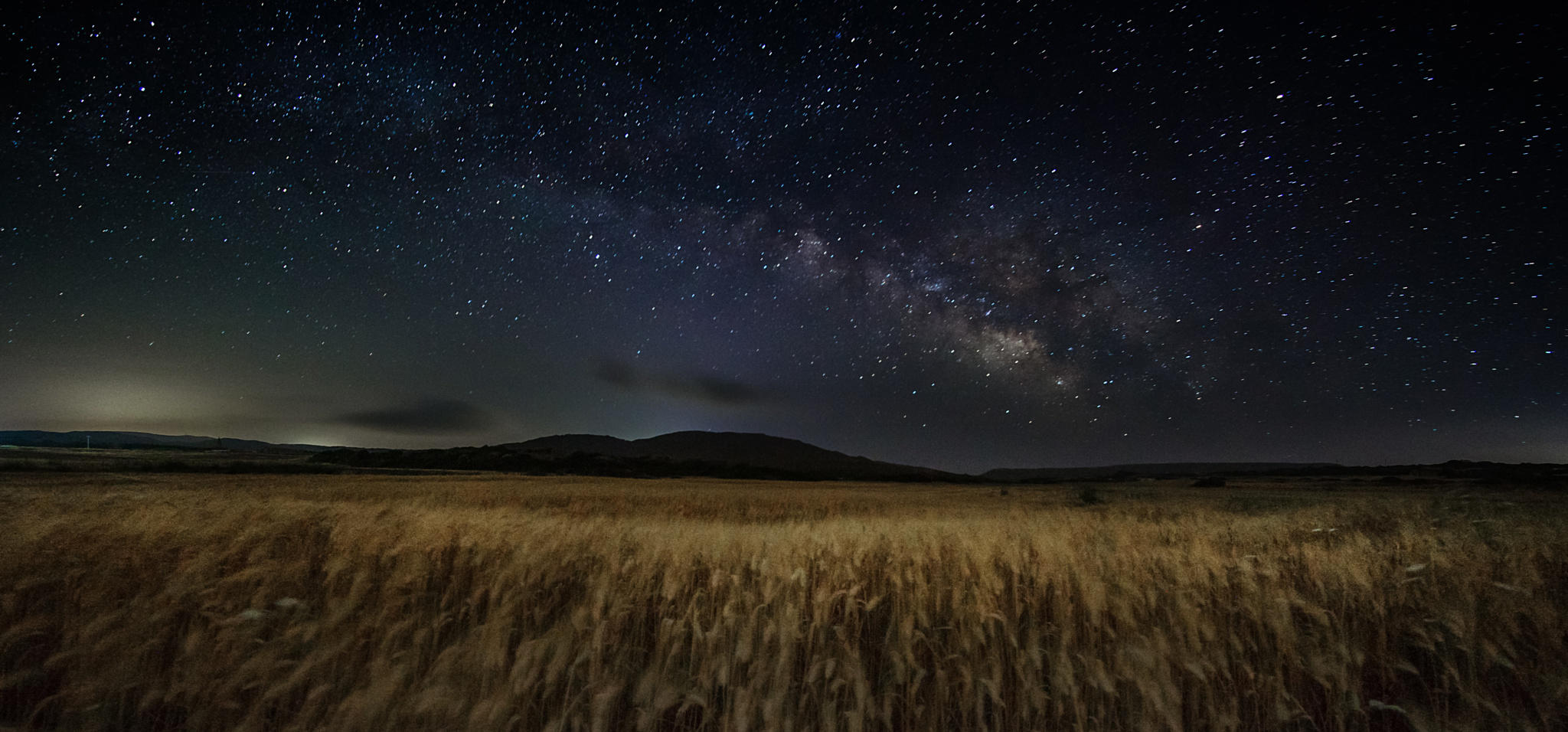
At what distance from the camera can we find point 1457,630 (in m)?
3.57

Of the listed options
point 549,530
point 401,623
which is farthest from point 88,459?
point 401,623

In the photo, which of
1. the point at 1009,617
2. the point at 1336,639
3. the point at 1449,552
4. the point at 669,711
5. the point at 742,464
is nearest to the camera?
the point at 669,711

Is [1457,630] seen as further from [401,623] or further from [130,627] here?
[130,627]

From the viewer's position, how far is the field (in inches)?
111

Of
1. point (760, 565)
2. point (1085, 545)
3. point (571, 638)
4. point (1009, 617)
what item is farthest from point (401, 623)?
point (1085, 545)

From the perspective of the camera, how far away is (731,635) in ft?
11.8

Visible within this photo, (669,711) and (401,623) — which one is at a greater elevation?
(401,623)

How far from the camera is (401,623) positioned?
338 cm

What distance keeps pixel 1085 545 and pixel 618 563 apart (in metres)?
5.40

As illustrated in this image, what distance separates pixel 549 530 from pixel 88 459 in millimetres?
60974

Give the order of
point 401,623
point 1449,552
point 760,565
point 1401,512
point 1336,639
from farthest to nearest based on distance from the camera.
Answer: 1. point 1401,512
2. point 1449,552
3. point 760,565
4. point 1336,639
5. point 401,623

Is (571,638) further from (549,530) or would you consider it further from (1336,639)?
(1336,639)

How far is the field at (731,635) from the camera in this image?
2820 millimetres

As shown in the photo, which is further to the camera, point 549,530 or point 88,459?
point 88,459
